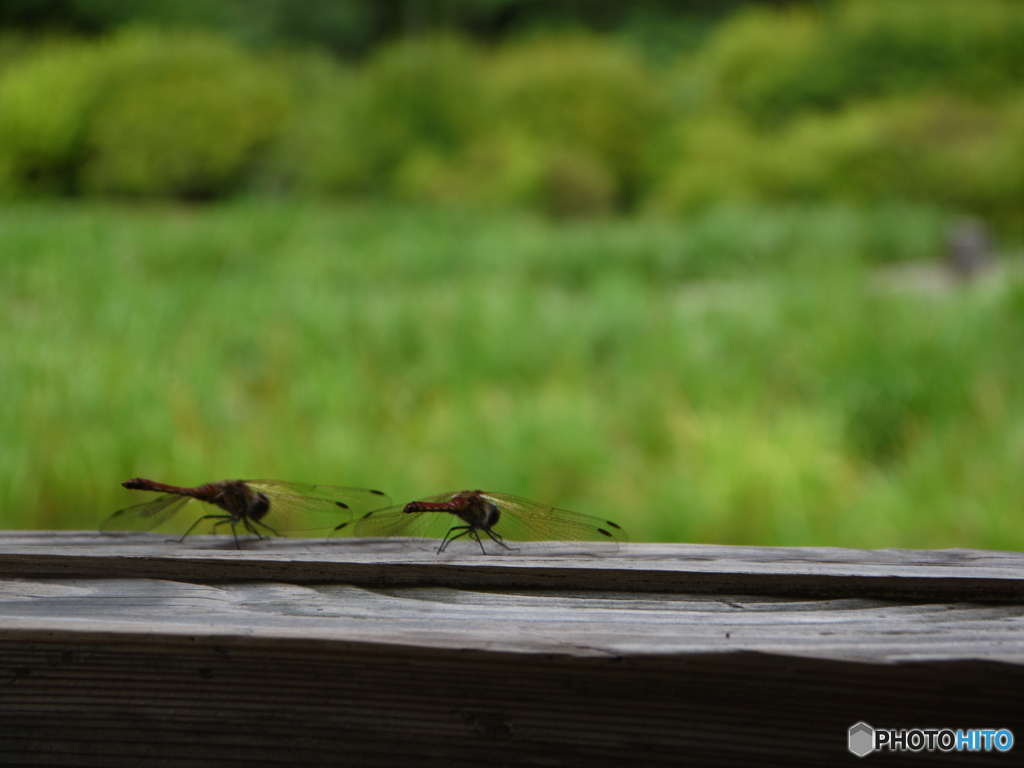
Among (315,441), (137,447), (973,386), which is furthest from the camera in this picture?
(973,386)

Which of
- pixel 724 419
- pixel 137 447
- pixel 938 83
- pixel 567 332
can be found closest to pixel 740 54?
pixel 938 83

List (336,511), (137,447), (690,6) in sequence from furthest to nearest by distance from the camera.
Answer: (690,6) < (137,447) < (336,511)

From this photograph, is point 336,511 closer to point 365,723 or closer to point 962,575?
point 365,723

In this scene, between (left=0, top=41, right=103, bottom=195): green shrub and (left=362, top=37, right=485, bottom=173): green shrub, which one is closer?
(left=0, top=41, right=103, bottom=195): green shrub

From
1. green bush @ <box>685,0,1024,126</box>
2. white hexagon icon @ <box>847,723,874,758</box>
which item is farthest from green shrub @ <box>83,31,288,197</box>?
green bush @ <box>685,0,1024,126</box>

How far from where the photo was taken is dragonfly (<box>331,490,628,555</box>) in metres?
0.55

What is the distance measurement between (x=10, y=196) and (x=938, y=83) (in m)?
9.05

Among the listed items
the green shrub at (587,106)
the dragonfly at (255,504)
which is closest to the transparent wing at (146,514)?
the dragonfly at (255,504)

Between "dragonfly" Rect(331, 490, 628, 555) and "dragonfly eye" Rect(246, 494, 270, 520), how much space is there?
0.24 feet

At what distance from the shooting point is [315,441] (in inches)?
72.2

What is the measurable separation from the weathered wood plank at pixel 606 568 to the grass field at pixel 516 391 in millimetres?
1127

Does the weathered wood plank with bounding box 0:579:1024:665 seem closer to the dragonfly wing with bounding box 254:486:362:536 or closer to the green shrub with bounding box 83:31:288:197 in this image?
the dragonfly wing with bounding box 254:486:362:536

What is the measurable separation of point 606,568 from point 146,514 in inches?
15.3

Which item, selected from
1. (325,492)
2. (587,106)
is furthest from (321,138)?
(325,492)
